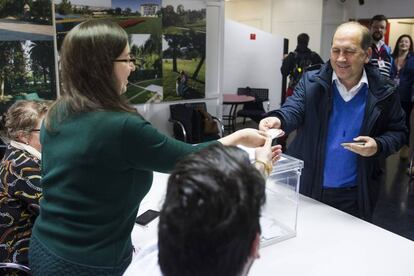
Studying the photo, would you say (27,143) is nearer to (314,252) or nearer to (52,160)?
(52,160)

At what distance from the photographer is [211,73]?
5.46 metres

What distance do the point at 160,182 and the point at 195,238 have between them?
1731 mm

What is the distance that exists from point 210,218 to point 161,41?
4530 millimetres

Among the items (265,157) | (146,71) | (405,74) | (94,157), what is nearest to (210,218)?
(94,157)

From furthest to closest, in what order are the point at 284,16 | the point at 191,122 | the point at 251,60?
the point at 284,16 < the point at 251,60 < the point at 191,122

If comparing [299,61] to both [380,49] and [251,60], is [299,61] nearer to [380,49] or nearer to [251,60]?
[380,49]

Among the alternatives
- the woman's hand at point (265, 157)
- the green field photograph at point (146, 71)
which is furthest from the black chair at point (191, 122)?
the woman's hand at point (265, 157)

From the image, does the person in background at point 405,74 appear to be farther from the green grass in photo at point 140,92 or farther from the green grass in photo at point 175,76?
the green grass in photo at point 140,92

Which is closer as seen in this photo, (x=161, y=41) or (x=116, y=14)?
(x=116, y=14)

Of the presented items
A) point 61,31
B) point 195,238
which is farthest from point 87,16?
point 195,238

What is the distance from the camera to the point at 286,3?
9.14 metres

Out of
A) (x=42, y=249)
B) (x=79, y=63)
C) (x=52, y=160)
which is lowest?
(x=42, y=249)

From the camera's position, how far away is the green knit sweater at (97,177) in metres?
1.11

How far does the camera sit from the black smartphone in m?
1.82
